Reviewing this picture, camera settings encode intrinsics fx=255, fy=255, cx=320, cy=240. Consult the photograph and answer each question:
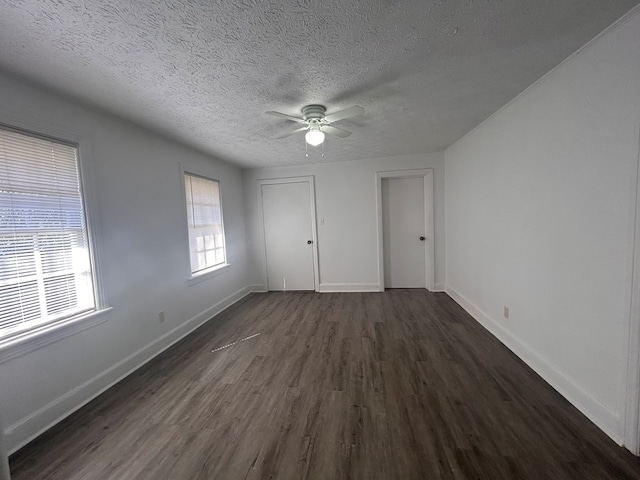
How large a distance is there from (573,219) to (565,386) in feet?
3.90

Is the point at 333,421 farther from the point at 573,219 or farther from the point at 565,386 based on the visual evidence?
the point at 573,219

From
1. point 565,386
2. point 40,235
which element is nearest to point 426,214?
point 565,386

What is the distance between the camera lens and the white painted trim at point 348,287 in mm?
4633

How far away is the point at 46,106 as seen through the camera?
1833 millimetres

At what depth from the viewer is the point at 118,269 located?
2311 mm

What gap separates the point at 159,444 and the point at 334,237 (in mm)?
3592

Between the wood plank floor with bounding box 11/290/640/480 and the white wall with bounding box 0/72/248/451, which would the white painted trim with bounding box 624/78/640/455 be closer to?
the wood plank floor with bounding box 11/290/640/480

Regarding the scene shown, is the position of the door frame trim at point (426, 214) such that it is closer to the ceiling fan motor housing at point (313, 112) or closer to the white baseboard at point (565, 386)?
the white baseboard at point (565, 386)

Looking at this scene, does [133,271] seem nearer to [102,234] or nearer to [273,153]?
[102,234]

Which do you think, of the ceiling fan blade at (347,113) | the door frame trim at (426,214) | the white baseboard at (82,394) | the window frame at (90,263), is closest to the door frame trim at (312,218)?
the door frame trim at (426,214)

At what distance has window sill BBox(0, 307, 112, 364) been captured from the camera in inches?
61.9

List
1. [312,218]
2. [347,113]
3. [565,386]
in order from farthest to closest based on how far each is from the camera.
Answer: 1. [312,218]
2. [347,113]
3. [565,386]

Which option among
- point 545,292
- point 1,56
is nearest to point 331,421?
point 545,292

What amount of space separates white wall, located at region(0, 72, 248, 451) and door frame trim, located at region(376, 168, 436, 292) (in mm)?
2843
